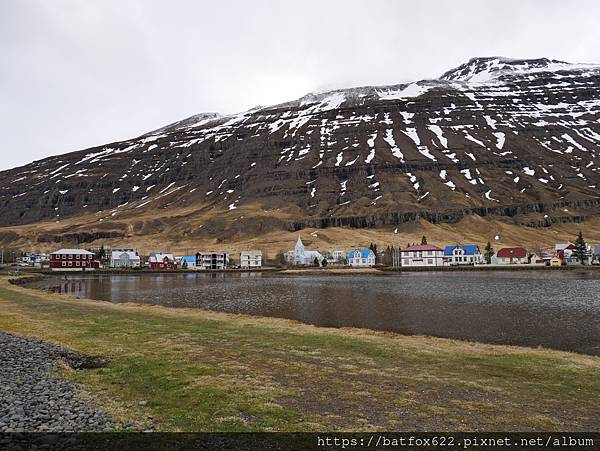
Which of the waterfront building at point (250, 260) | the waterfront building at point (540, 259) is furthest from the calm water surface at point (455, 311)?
the waterfront building at point (250, 260)

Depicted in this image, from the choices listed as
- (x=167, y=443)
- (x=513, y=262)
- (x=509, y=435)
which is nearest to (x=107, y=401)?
(x=167, y=443)

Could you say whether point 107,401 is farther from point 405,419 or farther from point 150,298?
point 150,298

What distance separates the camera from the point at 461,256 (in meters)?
145

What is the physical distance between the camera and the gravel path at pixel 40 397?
38.1 feet

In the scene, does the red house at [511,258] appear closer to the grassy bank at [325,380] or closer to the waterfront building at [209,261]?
the waterfront building at [209,261]

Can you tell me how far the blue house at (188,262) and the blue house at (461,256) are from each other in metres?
83.1

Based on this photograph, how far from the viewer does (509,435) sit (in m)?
12.0

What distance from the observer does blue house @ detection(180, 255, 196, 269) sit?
15862 cm

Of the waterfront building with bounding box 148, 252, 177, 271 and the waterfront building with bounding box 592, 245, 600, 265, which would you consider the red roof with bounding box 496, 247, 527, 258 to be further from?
the waterfront building with bounding box 148, 252, 177, 271

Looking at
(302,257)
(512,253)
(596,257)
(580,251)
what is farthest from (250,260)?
(596,257)

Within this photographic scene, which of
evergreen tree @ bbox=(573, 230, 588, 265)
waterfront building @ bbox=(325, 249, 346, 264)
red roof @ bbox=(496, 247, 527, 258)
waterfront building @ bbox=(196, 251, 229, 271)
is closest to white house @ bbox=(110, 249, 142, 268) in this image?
waterfront building @ bbox=(196, 251, 229, 271)

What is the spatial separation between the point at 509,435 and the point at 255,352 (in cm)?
1328

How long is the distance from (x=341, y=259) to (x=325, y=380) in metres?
145

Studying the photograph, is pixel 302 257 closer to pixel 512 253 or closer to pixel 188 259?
pixel 188 259
